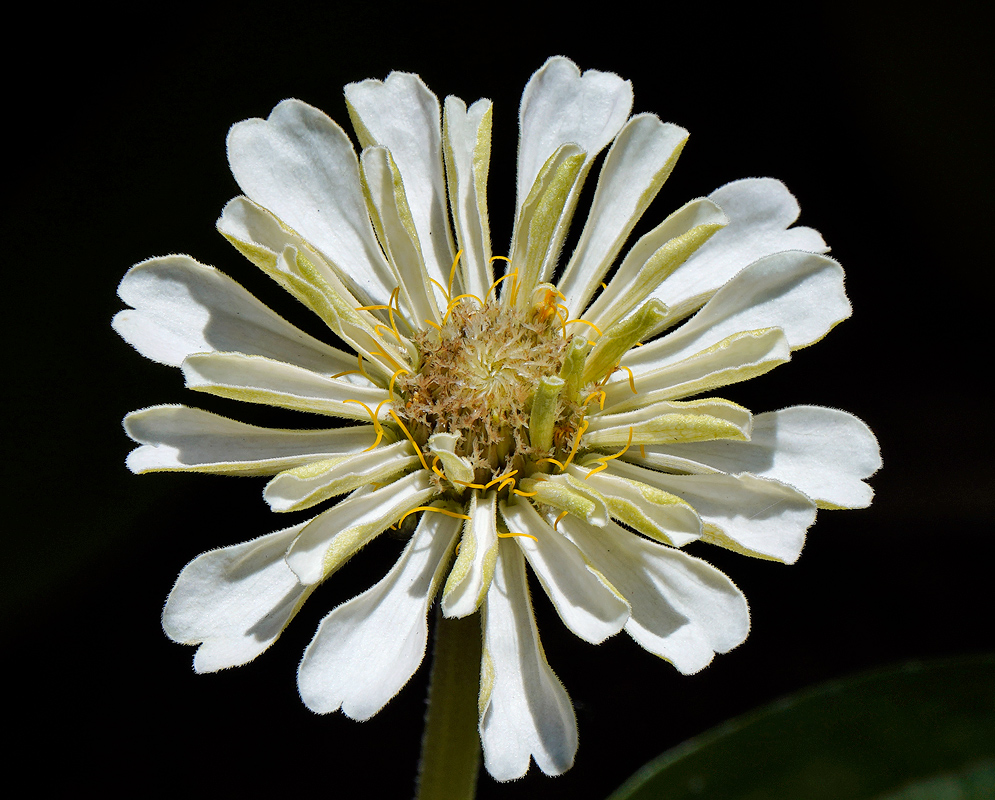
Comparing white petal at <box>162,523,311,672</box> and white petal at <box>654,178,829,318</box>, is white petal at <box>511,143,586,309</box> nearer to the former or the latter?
white petal at <box>654,178,829,318</box>

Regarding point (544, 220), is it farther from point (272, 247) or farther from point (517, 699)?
point (517, 699)

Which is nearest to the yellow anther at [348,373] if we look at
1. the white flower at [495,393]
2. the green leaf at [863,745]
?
the white flower at [495,393]

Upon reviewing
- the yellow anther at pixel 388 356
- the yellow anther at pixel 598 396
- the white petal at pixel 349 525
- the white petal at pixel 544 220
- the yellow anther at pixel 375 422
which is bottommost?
the white petal at pixel 349 525

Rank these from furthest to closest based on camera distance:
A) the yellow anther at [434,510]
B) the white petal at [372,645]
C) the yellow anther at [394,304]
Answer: the yellow anther at [394,304] < the yellow anther at [434,510] < the white petal at [372,645]

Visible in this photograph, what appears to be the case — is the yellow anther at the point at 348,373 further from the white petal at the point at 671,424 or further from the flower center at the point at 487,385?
the white petal at the point at 671,424

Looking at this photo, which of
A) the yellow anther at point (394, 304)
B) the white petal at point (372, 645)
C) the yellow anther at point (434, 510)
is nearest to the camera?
the white petal at point (372, 645)

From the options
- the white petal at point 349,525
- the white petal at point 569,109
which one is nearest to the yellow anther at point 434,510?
the white petal at point 349,525

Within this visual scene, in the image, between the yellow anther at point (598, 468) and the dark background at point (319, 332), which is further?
the dark background at point (319, 332)

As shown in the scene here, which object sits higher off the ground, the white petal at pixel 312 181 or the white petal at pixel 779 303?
the white petal at pixel 312 181
